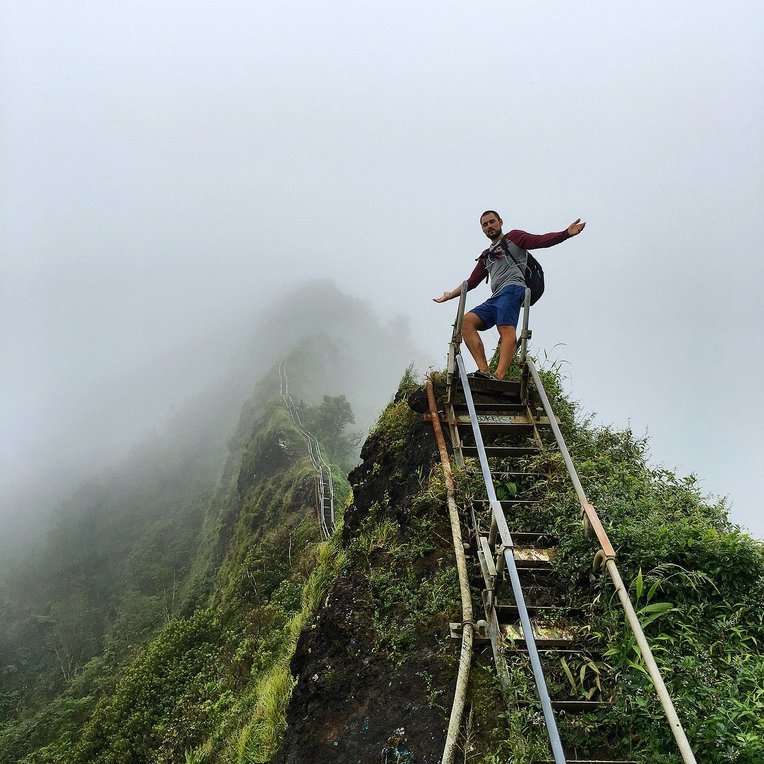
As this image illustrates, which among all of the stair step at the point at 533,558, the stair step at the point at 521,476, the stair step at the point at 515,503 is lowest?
the stair step at the point at 533,558

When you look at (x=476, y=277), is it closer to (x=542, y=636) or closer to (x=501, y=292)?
(x=501, y=292)

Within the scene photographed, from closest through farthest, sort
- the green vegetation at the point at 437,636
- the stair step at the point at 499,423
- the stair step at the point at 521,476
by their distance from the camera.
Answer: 1. the green vegetation at the point at 437,636
2. the stair step at the point at 521,476
3. the stair step at the point at 499,423

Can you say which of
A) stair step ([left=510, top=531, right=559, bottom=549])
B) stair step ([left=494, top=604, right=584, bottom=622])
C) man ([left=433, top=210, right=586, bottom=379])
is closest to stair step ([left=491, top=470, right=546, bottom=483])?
stair step ([left=510, top=531, right=559, bottom=549])

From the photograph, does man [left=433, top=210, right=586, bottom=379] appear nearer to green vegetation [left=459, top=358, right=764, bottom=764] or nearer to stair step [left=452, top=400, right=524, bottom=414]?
stair step [left=452, top=400, right=524, bottom=414]

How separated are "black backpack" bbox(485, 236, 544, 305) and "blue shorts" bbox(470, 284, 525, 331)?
0.19 metres

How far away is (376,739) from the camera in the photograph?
10.5ft

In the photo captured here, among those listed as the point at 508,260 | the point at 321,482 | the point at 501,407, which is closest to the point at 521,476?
the point at 501,407

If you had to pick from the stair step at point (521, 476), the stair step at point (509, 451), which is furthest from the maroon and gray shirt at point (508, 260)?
the stair step at point (521, 476)

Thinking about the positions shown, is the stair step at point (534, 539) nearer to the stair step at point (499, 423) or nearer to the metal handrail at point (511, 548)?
the metal handrail at point (511, 548)

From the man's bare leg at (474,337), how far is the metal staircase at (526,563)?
11.4 inches

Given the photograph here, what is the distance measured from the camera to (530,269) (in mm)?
5953

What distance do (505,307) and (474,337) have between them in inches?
19.2

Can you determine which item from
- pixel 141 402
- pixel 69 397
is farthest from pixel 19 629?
pixel 69 397

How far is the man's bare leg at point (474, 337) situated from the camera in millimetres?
5949
